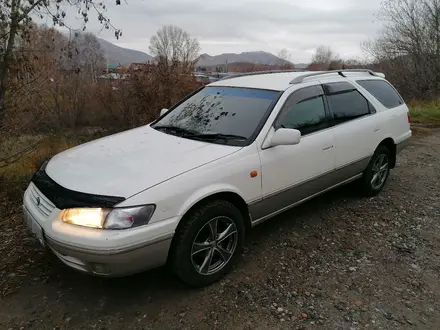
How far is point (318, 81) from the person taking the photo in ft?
13.0

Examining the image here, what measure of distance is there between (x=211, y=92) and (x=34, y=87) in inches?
118

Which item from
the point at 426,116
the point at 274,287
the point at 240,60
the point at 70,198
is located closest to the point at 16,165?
the point at 70,198

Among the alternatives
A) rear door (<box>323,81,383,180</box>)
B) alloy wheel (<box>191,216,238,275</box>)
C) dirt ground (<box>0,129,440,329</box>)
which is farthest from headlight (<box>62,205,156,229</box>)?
rear door (<box>323,81,383,180</box>)

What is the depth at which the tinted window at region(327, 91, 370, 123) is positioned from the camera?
13.1 feet

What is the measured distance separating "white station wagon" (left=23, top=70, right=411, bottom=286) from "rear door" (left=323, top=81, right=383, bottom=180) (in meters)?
0.02

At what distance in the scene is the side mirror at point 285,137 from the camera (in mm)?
3076

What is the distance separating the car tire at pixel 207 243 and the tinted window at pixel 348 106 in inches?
71.7

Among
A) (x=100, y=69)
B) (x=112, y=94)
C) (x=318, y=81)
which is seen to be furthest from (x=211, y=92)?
(x=100, y=69)

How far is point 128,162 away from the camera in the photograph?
2.86m

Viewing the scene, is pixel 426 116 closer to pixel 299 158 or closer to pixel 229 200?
pixel 299 158

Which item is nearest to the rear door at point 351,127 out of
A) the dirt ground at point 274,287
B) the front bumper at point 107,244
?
the dirt ground at point 274,287

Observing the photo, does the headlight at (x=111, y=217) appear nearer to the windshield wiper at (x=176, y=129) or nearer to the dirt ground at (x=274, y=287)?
the dirt ground at (x=274, y=287)

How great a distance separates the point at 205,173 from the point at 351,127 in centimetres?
221

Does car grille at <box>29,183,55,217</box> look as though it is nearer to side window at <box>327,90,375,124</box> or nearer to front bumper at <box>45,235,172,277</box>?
front bumper at <box>45,235,172,277</box>
